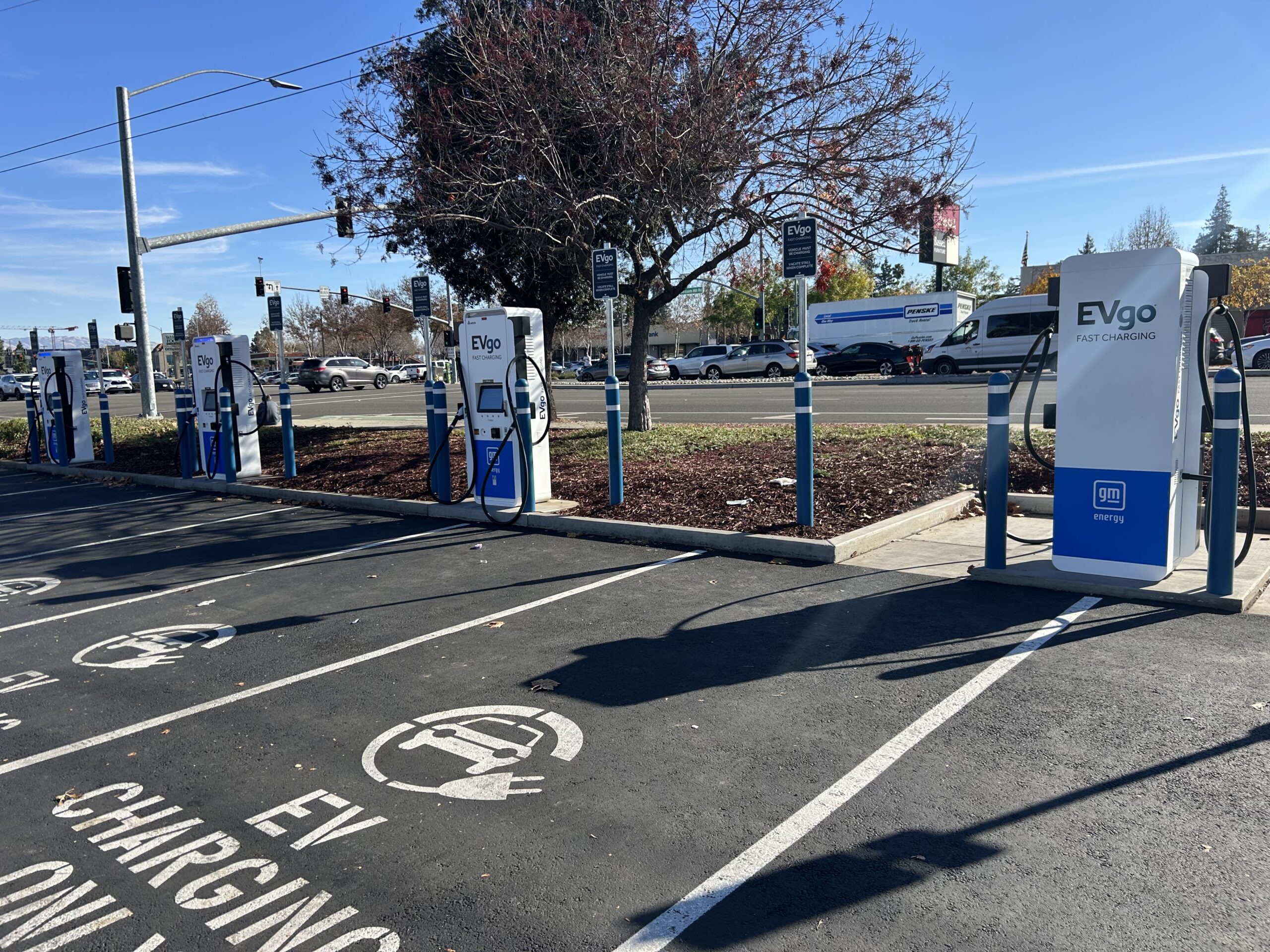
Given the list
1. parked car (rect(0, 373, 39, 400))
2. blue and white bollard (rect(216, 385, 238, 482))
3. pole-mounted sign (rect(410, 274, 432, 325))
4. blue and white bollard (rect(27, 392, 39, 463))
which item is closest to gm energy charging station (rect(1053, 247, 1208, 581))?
pole-mounted sign (rect(410, 274, 432, 325))

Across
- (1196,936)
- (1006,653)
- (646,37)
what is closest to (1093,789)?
(1196,936)

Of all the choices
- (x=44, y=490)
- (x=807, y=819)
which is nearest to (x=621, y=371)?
(x=44, y=490)

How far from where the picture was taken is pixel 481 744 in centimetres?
429

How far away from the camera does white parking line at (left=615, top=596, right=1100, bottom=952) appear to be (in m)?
2.90

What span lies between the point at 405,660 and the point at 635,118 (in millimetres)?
8148

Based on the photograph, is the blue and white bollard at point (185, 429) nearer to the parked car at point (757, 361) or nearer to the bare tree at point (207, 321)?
the parked car at point (757, 361)

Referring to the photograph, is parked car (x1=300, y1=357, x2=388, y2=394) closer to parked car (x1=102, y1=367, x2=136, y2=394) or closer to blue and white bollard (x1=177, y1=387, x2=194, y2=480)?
parked car (x1=102, y1=367, x2=136, y2=394)

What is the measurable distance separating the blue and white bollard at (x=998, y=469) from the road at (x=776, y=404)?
5.06 m

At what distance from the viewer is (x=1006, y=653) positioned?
17.0ft

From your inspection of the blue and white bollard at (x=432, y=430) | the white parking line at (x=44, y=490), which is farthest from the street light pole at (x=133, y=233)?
the blue and white bollard at (x=432, y=430)

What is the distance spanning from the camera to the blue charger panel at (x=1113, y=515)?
239 inches

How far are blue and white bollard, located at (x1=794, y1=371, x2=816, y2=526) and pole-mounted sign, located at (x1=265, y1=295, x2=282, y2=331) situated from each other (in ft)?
37.2

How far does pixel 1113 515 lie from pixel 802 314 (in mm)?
2803

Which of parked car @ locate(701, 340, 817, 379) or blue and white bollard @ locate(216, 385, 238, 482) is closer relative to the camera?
blue and white bollard @ locate(216, 385, 238, 482)
